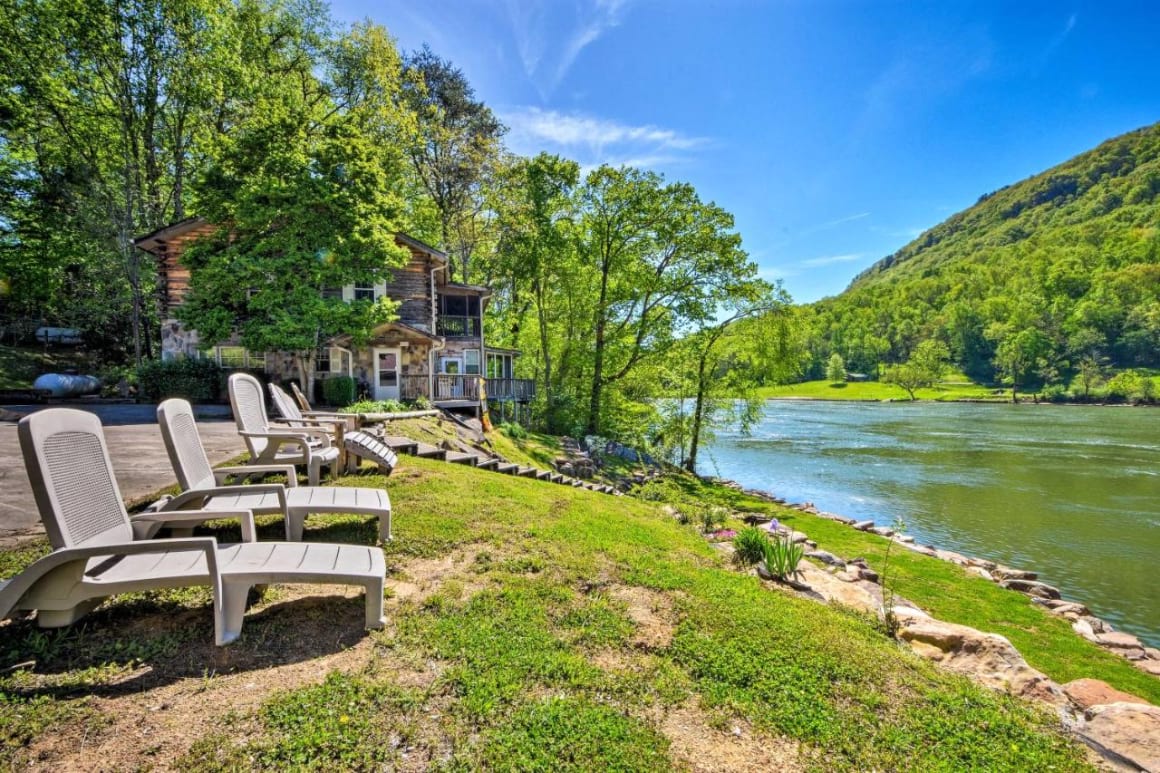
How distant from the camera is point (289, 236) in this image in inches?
532

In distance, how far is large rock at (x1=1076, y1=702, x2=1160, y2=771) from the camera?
241 centimetres

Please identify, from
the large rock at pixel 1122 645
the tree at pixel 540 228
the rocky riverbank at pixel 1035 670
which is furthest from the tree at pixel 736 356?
the large rock at pixel 1122 645

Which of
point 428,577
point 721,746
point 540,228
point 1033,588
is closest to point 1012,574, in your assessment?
point 1033,588

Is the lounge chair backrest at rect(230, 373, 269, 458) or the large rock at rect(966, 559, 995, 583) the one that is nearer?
the lounge chair backrest at rect(230, 373, 269, 458)

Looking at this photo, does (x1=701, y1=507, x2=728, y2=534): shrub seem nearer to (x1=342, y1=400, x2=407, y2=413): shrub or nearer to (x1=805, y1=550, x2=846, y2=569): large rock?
(x1=805, y1=550, x2=846, y2=569): large rock

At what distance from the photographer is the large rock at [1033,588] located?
308 inches

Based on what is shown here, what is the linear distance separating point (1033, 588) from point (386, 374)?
17.2 meters

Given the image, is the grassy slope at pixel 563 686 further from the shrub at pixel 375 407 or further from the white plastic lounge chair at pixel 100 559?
the shrub at pixel 375 407

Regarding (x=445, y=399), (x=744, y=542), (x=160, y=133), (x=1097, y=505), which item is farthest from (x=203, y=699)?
(x=160, y=133)

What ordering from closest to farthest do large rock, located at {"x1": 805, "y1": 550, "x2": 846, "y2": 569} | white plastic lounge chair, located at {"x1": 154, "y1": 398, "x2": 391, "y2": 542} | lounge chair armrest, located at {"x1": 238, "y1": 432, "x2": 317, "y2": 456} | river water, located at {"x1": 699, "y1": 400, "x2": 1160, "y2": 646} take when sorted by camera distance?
white plastic lounge chair, located at {"x1": 154, "y1": 398, "x2": 391, "y2": 542}
lounge chair armrest, located at {"x1": 238, "y1": 432, "x2": 317, "y2": 456}
large rock, located at {"x1": 805, "y1": 550, "x2": 846, "y2": 569}
river water, located at {"x1": 699, "y1": 400, "x2": 1160, "y2": 646}

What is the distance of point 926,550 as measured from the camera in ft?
31.9

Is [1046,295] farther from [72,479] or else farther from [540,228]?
[72,479]

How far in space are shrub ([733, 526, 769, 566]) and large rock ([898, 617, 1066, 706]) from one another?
1.32m

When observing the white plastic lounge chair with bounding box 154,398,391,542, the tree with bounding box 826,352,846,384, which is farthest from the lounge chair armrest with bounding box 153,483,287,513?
the tree with bounding box 826,352,846,384
